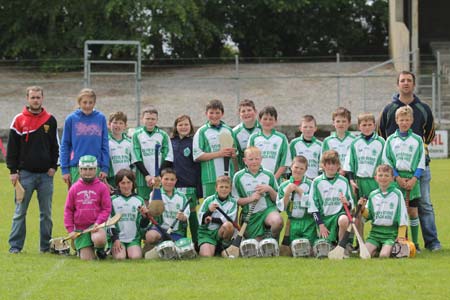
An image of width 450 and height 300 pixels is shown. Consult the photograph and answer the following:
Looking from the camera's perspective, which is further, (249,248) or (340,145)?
(340,145)

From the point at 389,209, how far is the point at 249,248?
1.49m

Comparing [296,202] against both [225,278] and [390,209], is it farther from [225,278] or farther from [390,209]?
[225,278]

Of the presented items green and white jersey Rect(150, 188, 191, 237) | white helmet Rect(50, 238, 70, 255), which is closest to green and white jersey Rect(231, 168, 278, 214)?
green and white jersey Rect(150, 188, 191, 237)

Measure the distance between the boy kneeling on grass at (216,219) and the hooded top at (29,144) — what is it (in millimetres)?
1732

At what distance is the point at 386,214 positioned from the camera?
1068 cm

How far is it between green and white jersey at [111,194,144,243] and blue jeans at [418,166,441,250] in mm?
3002

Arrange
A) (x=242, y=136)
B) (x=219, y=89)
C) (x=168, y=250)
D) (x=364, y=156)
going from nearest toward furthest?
(x=168, y=250) → (x=364, y=156) → (x=242, y=136) → (x=219, y=89)

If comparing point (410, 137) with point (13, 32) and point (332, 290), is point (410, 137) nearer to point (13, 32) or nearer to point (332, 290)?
point (332, 290)

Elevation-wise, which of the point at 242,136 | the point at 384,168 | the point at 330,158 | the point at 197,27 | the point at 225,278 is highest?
the point at 197,27

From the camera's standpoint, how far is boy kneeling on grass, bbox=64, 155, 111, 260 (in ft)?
34.7

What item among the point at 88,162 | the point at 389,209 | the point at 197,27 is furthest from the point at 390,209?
the point at 197,27

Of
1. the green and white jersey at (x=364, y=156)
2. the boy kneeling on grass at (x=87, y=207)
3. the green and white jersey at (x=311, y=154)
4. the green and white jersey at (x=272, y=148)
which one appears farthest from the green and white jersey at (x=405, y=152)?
the boy kneeling on grass at (x=87, y=207)

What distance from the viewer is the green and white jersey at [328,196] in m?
10.8

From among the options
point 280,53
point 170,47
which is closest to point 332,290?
point 170,47
